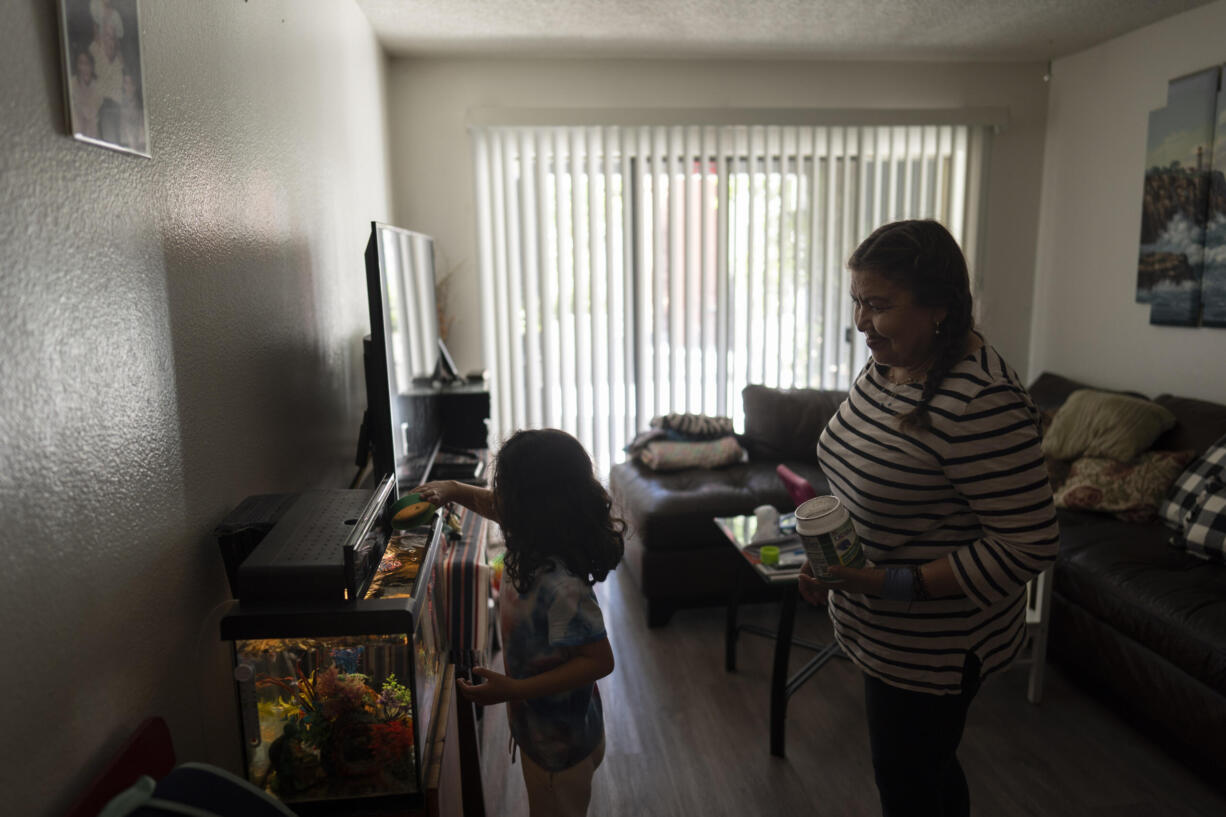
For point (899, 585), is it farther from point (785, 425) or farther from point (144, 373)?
point (785, 425)

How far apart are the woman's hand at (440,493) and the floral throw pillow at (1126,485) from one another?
2.71 metres

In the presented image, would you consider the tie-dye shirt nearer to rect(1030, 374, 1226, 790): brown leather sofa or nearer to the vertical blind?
rect(1030, 374, 1226, 790): brown leather sofa

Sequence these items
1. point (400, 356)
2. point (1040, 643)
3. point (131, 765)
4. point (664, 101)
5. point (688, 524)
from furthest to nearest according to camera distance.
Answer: point (664, 101), point (688, 524), point (1040, 643), point (400, 356), point (131, 765)

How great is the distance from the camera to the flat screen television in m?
1.88

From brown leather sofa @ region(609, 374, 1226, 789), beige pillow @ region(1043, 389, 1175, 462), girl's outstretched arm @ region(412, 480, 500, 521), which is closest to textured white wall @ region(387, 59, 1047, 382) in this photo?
brown leather sofa @ region(609, 374, 1226, 789)

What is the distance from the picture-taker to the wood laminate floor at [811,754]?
7.00 feet

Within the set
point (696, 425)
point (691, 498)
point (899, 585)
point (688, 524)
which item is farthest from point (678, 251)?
point (899, 585)

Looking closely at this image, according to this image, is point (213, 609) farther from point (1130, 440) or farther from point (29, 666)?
point (1130, 440)

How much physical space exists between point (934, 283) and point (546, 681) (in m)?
0.96

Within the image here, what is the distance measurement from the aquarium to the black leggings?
836 millimetres

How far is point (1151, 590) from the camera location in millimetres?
2441

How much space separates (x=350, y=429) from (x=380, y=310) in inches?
38.5

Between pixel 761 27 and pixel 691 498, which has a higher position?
pixel 761 27

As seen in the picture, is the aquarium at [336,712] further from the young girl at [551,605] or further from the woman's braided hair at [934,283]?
the woman's braided hair at [934,283]
